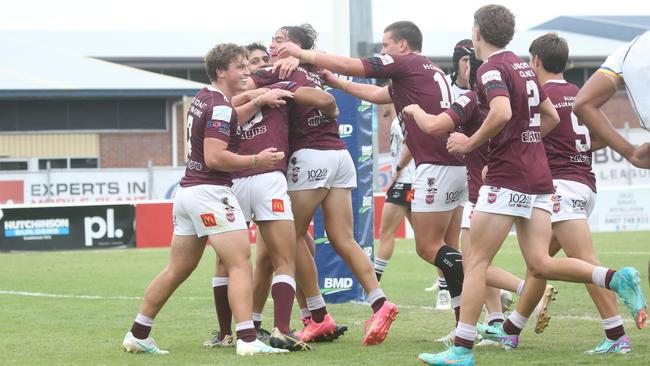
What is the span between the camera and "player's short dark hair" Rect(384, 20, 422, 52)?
8859 mm

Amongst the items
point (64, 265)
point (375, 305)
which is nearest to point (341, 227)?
point (375, 305)

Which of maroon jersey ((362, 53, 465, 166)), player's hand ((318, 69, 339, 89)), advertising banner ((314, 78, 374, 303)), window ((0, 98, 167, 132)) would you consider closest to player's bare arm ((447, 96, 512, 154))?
maroon jersey ((362, 53, 465, 166))

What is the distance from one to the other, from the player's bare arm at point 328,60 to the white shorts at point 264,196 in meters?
0.90

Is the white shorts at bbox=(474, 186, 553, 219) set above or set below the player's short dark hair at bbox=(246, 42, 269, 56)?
below

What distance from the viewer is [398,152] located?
1424 centimetres

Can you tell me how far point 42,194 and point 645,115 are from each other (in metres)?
24.2

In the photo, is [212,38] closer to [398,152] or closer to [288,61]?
[398,152]

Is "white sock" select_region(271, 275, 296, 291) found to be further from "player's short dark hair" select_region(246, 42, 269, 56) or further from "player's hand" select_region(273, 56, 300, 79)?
"player's short dark hair" select_region(246, 42, 269, 56)

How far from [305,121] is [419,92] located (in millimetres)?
949

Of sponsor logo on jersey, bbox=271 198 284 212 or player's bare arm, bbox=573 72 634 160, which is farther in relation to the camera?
sponsor logo on jersey, bbox=271 198 284 212

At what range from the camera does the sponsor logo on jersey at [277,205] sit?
8.41 metres

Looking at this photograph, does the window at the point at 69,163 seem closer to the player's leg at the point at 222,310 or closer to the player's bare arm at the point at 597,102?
the player's leg at the point at 222,310

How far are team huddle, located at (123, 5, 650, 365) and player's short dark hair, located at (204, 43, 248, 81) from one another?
11 mm

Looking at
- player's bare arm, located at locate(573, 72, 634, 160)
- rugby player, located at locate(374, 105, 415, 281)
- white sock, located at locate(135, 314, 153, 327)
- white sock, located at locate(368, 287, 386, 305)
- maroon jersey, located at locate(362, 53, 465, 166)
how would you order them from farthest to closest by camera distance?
rugby player, located at locate(374, 105, 415, 281)
white sock, located at locate(368, 287, 386, 305)
maroon jersey, located at locate(362, 53, 465, 166)
white sock, located at locate(135, 314, 153, 327)
player's bare arm, located at locate(573, 72, 634, 160)
